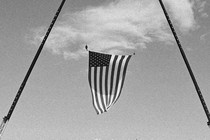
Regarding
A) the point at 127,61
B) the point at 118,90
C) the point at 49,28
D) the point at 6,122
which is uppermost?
the point at 49,28

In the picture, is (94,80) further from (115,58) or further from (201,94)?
(201,94)

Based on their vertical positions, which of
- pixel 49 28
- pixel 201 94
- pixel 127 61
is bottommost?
pixel 201 94

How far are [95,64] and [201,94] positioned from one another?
787 cm

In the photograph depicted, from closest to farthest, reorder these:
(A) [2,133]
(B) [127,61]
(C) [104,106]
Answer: (A) [2,133]
(C) [104,106]
(B) [127,61]

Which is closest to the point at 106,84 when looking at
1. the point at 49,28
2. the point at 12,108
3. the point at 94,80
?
the point at 94,80

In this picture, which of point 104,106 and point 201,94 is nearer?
point 201,94

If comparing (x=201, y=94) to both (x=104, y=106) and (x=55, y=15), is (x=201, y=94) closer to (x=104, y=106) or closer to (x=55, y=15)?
(x=104, y=106)

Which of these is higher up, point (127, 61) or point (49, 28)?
point (49, 28)

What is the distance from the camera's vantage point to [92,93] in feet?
67.4

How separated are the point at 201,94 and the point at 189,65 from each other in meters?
1.85

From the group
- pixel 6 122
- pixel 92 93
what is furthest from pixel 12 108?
pixel 92 93

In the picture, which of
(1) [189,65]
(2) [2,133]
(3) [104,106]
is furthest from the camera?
(3) [104,106]

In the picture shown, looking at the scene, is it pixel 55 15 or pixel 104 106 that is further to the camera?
pixel 104 106

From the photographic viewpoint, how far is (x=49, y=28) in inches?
673
